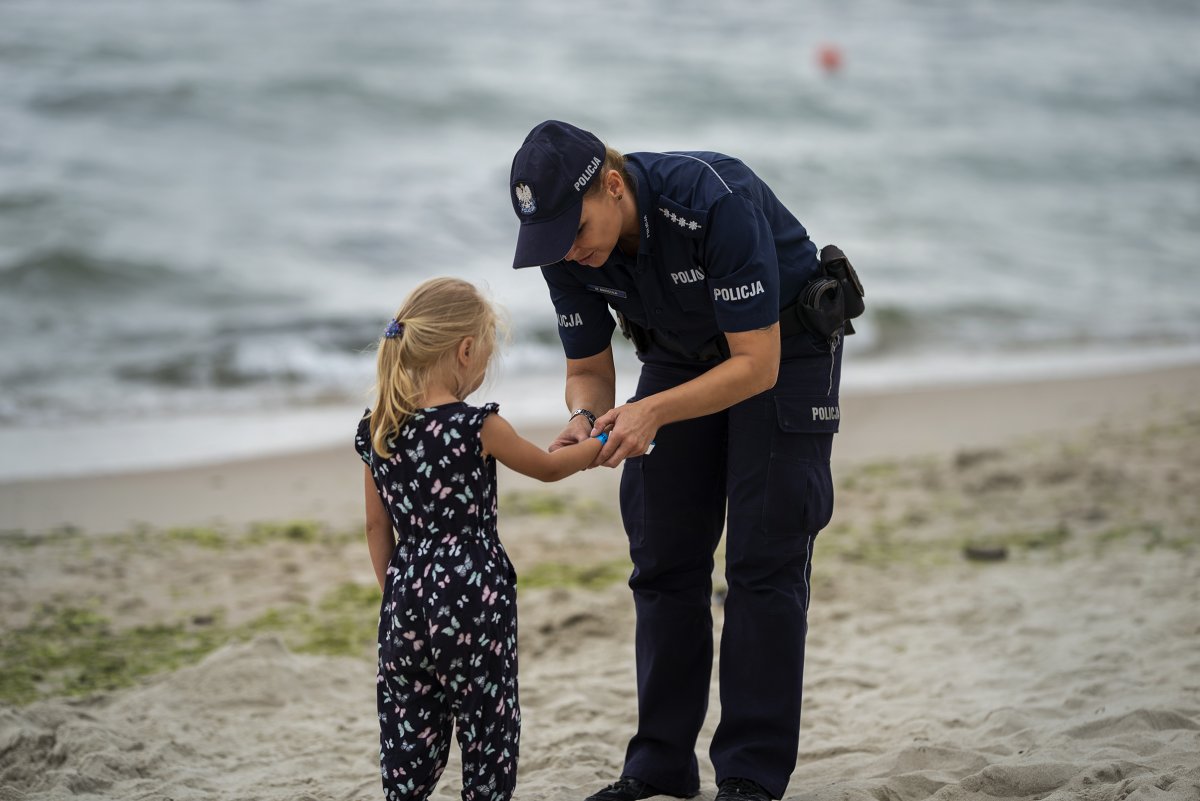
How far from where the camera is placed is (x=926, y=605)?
4883 mm

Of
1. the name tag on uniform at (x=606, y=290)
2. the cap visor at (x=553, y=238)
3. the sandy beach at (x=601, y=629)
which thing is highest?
the cap visor at (x=553, y=238)

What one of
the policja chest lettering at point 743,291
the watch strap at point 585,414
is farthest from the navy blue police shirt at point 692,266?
the watch strap at point 585,414

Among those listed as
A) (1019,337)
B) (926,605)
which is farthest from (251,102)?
(926,605)

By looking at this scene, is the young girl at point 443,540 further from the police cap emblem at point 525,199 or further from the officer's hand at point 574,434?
the police cap emblem at point 525,199

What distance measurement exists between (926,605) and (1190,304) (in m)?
8.39

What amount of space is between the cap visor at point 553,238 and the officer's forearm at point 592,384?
1.72ft

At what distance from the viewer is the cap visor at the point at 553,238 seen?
263cm

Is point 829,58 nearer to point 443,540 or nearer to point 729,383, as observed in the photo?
point 729,383

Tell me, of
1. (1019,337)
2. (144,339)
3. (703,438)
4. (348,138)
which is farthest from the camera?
(348,138)

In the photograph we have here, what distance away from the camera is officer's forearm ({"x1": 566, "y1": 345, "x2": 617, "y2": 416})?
10.2 ft

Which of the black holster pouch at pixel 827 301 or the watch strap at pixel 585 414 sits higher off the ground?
the black holster pouch at pixel 827 301

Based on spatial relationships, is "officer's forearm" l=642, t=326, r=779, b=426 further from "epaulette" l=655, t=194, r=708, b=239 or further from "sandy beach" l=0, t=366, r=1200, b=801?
"sandy beach" l=0, t=366, r=1200, b=801

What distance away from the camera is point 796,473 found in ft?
9.52

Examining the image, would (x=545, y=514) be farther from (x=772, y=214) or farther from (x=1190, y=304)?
(x=1190, y=304)
